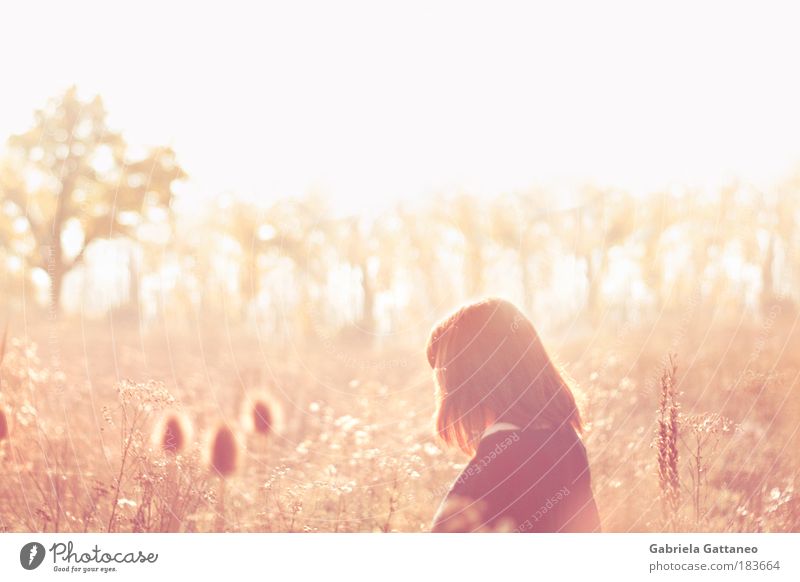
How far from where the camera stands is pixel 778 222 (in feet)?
13.6

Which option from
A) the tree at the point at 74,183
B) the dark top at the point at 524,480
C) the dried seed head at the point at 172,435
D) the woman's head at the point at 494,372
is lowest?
the dried seed head at the point at 172,435

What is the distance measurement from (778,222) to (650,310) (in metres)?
0.87

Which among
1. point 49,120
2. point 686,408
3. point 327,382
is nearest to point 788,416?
point 686,408

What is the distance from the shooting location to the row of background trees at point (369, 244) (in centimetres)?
344

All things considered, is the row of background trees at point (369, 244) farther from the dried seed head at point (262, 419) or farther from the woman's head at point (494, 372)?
the woman's head at point (494, 372)

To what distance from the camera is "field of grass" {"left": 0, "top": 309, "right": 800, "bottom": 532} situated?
2996 millimetres

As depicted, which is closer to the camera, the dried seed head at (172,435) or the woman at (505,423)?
the woman at (505,423)

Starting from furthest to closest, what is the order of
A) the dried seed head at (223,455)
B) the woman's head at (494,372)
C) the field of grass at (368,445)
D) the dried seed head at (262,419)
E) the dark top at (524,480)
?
the dried seed head at (262,419), the dried seed head at (223,455), the field of grass at (368,445), the woman's head at (494,372), the dark top at (524,480)

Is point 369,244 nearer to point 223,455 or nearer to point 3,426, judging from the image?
point 223,455

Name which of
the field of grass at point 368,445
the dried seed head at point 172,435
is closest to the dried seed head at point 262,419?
the field of grass at point 368,445

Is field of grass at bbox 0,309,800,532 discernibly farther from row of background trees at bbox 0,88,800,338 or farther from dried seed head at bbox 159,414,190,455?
row of background trees at bbox 0,88,800,338

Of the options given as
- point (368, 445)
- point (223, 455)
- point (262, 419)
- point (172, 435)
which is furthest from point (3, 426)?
point (368, 445)

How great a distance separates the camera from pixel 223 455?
10.9ft

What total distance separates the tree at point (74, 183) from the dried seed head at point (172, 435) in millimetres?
786
